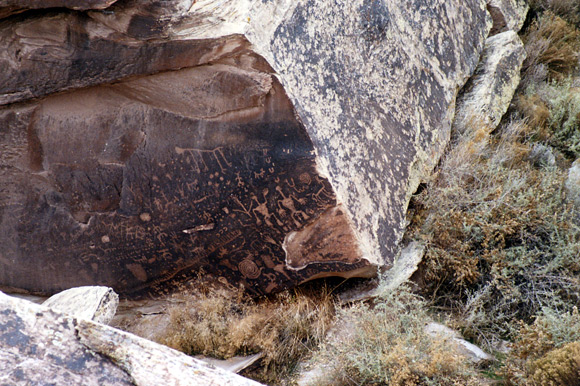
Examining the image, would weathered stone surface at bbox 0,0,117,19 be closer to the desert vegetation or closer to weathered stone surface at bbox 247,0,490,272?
weathered stone surface at bbox 247,0,490,272

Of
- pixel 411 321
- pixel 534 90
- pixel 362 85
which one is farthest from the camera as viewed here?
pixel 534 90

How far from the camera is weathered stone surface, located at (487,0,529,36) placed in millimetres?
4594

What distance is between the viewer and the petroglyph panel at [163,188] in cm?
279

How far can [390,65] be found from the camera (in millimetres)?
3326

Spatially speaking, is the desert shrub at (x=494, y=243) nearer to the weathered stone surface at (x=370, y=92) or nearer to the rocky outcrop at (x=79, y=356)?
the weathered stone surface at (x=370, y=92)

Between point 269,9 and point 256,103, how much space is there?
1.73 ft

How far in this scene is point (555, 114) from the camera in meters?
4.10

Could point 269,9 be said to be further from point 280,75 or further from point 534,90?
point 534,90

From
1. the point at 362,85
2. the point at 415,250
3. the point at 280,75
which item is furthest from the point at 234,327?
the point at 362,85

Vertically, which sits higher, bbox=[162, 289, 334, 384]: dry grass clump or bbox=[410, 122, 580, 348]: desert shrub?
bbox=[410, 122, 580, 348]: desert shrub

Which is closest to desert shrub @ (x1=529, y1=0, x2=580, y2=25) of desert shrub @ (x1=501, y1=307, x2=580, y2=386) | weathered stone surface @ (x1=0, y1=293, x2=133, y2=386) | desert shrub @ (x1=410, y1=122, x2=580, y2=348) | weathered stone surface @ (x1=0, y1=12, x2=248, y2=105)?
desert shrub @ (x1=410, y1=122, x2=580, y2=348)

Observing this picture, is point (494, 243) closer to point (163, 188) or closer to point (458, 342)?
point (458, 342)

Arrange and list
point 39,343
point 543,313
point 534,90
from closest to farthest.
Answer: point 39,343, point 543,313, point 534,90

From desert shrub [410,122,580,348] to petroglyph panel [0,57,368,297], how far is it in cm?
66
